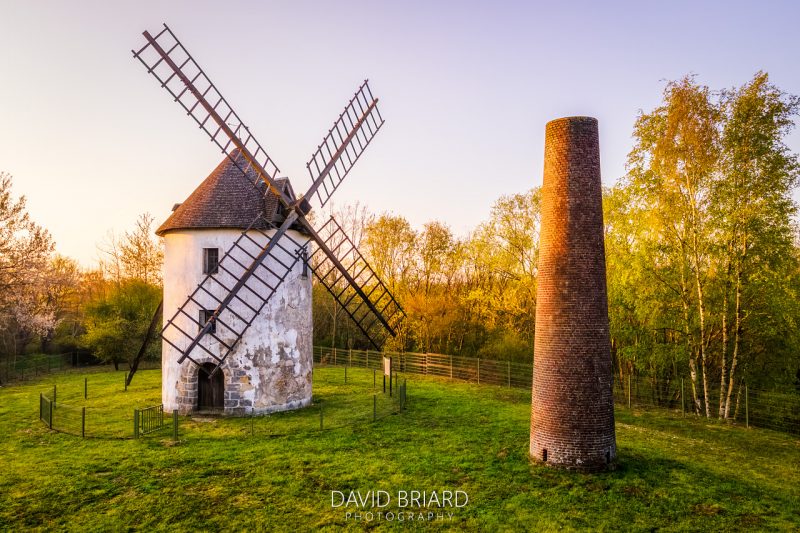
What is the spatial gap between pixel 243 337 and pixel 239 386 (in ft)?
5.52

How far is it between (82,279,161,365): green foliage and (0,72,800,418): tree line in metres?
0.09

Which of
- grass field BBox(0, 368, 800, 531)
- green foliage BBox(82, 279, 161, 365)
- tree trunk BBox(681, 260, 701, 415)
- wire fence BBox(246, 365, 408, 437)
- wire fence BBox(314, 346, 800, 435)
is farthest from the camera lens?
green foliage BBox(82, 279, 161, 365)

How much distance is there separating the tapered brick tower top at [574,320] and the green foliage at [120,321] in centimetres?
2780

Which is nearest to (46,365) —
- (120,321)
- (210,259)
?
(120,321)

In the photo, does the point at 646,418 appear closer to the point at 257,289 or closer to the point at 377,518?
the point at 377,518

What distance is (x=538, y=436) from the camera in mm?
12398

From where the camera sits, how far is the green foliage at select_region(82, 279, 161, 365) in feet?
103

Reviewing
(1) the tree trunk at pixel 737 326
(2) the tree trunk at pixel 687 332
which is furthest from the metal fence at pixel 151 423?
(1) the tree trunk at pixel 737 326

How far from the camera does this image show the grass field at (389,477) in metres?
9.55

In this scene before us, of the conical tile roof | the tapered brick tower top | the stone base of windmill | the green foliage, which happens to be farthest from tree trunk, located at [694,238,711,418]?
the green foliage

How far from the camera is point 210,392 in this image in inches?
709

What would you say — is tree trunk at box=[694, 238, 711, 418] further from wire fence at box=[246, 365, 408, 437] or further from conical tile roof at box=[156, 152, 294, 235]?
conical tile roof at box=[156, 152, 294, 235]

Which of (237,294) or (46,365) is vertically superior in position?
(237,294)

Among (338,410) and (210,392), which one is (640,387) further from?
(210,392)
